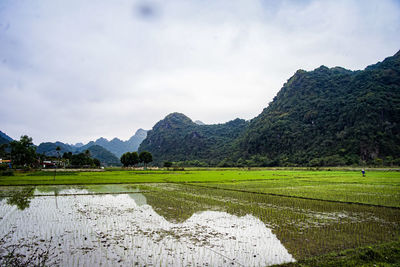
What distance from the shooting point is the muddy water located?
20.3 feet

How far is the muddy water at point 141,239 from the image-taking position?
6.19 m

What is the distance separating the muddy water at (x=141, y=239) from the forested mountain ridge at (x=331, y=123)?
266 feet

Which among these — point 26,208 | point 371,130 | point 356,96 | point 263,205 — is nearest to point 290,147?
point 371,130

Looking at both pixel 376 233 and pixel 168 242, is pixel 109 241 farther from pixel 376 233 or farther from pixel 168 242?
pixel 376 233

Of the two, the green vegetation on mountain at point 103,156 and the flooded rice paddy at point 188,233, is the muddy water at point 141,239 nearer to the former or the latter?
the flooded rice paddy at point 188,233

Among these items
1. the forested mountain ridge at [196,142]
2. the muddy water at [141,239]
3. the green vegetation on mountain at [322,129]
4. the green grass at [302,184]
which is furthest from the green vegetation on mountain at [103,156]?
the muddy water at [141,239]

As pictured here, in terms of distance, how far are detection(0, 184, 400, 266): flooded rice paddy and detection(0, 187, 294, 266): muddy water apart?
24 mm

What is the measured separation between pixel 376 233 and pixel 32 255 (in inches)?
428

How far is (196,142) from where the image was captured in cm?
16312

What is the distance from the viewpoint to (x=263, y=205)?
14.3 metres

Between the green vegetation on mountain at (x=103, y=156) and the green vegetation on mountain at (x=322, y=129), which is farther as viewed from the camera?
the green vegetation on mountain at (x=103, y=156)

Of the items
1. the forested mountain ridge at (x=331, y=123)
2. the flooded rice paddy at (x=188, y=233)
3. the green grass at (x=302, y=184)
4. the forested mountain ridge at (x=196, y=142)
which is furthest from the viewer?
the forested mountain ridge at (x=196, y=142)

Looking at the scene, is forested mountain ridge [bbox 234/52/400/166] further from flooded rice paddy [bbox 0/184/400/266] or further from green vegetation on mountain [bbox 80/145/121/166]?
green vegetation on mountain [bbox 80/145/121/166]

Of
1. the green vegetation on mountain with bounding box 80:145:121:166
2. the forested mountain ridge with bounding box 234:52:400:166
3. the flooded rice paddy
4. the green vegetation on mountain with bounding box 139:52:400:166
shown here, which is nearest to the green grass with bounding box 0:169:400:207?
the flooded rice paddy
